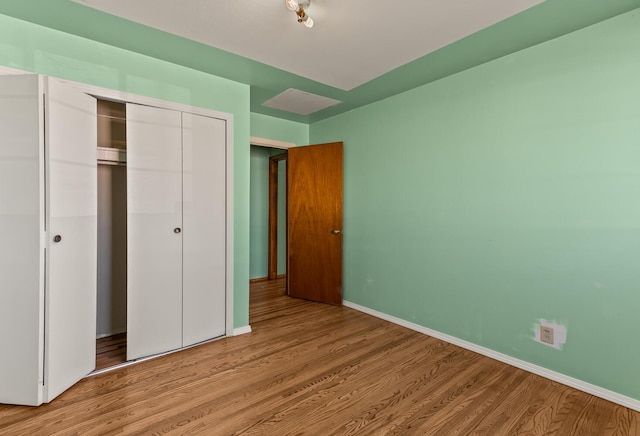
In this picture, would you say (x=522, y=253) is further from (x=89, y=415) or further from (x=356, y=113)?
(x=89, y=415)

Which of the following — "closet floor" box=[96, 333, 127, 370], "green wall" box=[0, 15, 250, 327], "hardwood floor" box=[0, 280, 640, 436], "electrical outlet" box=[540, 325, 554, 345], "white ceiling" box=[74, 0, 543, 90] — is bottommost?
"hardwood floor" box=[0, 280, 640, 436]

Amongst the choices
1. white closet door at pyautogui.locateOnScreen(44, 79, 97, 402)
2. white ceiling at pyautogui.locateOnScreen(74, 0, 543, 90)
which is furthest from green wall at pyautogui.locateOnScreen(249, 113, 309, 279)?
white closet door at pyautogui.locateOnScreen(44, 79, 97, 402)

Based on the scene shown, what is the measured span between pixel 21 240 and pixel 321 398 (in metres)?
2.08

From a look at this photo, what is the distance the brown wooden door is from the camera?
12.5 ft

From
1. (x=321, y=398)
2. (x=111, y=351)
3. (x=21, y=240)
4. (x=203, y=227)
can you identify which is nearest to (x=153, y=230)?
(x=203, y=227)

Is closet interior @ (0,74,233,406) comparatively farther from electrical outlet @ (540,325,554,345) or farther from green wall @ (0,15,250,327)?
electrical outlet @ (540,325,554,345)

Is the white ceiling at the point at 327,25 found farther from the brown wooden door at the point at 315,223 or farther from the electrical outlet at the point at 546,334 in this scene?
the electrical outlet at the point at 546,334

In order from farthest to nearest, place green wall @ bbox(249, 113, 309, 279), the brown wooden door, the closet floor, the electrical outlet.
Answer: green wall @ bbox(249, 113, 309, 279) < the brown wooden door < the closet floor < the electrical outlet

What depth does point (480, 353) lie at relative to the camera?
2.55 meters

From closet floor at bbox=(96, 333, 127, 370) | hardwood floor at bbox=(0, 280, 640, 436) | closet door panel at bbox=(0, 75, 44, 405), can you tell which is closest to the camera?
hardwood floor at bbox=(0, 280, 640, 436)

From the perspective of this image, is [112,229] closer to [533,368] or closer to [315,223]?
[315,223]

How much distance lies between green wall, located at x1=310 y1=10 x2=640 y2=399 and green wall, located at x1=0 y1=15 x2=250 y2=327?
4.97ft

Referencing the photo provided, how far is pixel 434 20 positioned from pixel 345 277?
2.83 metres

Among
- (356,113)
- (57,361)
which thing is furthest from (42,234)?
(356,113)
